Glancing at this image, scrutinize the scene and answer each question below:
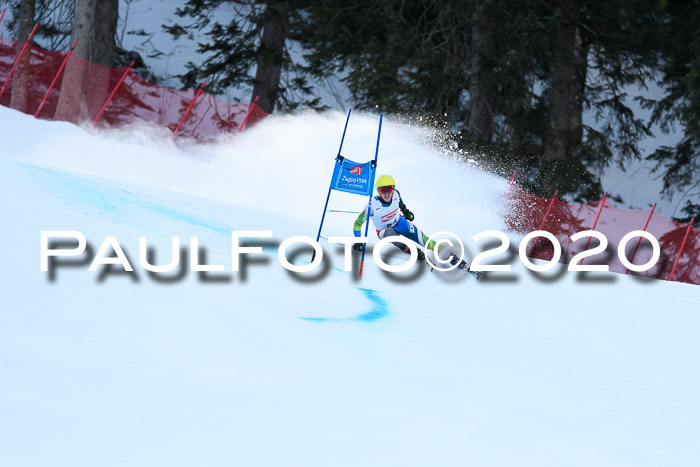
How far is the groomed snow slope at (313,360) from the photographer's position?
4.31 m

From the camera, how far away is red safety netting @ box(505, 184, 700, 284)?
15.8 metres

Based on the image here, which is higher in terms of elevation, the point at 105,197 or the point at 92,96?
the point at 92,96

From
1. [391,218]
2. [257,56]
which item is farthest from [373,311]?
[257,56]

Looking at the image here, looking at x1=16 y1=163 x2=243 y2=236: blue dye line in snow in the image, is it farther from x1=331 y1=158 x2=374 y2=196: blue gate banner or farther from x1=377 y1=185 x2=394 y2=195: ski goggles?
x1=377 y1=185 x2=394 y2=195: ski goggles

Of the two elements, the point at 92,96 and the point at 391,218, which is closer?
A: the point at 391,218

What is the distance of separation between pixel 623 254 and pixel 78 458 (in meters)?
14.4

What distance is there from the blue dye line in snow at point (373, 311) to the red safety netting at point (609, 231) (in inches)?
328

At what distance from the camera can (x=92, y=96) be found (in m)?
17.8

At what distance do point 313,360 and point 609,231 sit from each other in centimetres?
1217

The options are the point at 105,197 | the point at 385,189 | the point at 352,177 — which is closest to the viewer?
the point at 352,177

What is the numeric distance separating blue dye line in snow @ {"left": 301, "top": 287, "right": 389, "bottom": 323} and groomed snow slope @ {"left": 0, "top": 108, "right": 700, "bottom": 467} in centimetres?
3

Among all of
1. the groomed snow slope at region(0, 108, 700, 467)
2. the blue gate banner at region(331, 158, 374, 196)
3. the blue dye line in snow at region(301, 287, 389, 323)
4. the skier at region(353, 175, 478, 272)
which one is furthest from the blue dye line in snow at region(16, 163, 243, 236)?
the blue dye line in snow at region(301, 287, 389, 323)

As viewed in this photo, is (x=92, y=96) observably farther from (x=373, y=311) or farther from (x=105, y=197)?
(x=373, y=311)

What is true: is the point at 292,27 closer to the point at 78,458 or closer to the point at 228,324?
the point at 228,324
